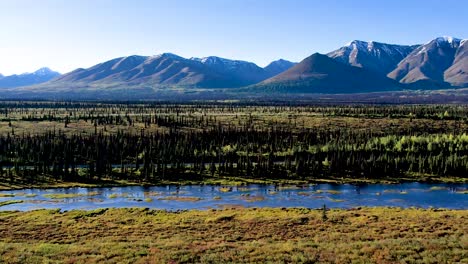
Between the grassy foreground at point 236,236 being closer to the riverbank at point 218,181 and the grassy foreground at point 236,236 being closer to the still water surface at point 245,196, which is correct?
the still water surface at point 245,196

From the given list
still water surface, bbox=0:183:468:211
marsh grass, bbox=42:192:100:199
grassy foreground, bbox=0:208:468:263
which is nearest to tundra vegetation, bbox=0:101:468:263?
grassy foreground, bbox=0:208:468:263

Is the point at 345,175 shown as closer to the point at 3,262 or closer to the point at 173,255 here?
the point at 173,255

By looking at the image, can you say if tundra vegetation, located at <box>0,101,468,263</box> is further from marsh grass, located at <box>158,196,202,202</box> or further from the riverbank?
marsh grass, located at <box>158,196,202,202</box>

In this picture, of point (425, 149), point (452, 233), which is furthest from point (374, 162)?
point (452, 233)

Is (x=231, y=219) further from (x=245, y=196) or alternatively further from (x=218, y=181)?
(x=218, y=181)

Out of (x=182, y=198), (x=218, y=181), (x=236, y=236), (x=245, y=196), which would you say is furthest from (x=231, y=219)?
(x=218, y=181)

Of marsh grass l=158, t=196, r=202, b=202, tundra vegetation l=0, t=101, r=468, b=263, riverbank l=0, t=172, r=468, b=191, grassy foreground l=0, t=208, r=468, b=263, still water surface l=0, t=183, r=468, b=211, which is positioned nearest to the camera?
grassy foreground l=0, t=208, r=468, b=263
